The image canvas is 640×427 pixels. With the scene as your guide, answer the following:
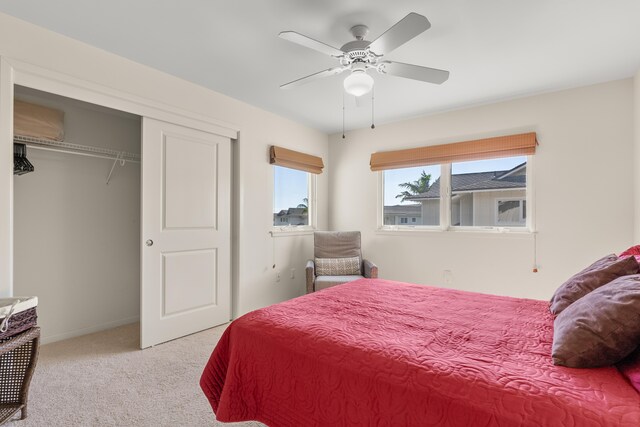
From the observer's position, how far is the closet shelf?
2525 mm

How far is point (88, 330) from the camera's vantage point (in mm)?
3020

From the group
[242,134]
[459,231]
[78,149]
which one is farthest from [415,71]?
[78,149]

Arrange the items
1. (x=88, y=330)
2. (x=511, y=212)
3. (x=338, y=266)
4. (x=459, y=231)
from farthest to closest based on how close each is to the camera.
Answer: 1. (x=338, y=266)
2. (x=459, y=231)
3. (x=511, y=212)
4. (x=88, y=330)

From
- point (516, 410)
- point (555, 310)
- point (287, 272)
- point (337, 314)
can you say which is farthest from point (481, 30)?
point (287, 272)

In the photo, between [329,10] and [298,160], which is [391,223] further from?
[329,10]

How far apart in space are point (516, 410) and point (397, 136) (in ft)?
11.7

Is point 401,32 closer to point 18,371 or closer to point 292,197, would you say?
point 292,197

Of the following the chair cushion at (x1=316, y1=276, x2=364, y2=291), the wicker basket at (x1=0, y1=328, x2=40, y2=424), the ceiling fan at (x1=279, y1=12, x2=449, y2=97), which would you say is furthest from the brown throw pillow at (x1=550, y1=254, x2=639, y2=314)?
the wicker basket at (x1=0, y1=328, x2=40, y2=424)

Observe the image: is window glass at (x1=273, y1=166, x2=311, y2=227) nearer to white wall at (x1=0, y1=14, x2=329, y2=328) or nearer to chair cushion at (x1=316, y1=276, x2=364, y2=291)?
white wall at (x1=0, y1=14, x2=329, y2=328)

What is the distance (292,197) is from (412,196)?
1.61 m

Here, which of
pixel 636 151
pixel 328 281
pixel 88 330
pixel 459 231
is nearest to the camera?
pixel 636 151

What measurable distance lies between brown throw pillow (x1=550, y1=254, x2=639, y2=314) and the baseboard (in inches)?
149

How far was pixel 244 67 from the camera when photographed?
2.64m

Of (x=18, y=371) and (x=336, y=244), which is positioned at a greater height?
(x=336, y=244)
